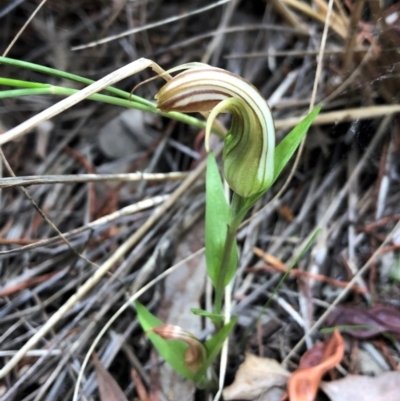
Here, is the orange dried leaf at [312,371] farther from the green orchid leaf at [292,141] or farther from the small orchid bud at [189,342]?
the green orchid leaf at [292,141]

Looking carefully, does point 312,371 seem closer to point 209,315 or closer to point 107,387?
point 209,315

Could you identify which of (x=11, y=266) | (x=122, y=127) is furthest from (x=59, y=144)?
(x=11, y=266)

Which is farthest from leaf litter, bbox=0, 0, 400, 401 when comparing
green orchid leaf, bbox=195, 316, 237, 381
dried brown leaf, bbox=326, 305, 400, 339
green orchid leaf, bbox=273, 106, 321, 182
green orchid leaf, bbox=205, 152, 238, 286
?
green orchid leaf, bbox=273, 106, 321, 182

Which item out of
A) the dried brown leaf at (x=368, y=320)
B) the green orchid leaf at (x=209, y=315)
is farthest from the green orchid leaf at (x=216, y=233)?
the dried brown leaf at (x=368, y=320)

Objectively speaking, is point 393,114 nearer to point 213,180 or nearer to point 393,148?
point 393,148

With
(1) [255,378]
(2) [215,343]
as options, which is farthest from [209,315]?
(1) [255,378]
